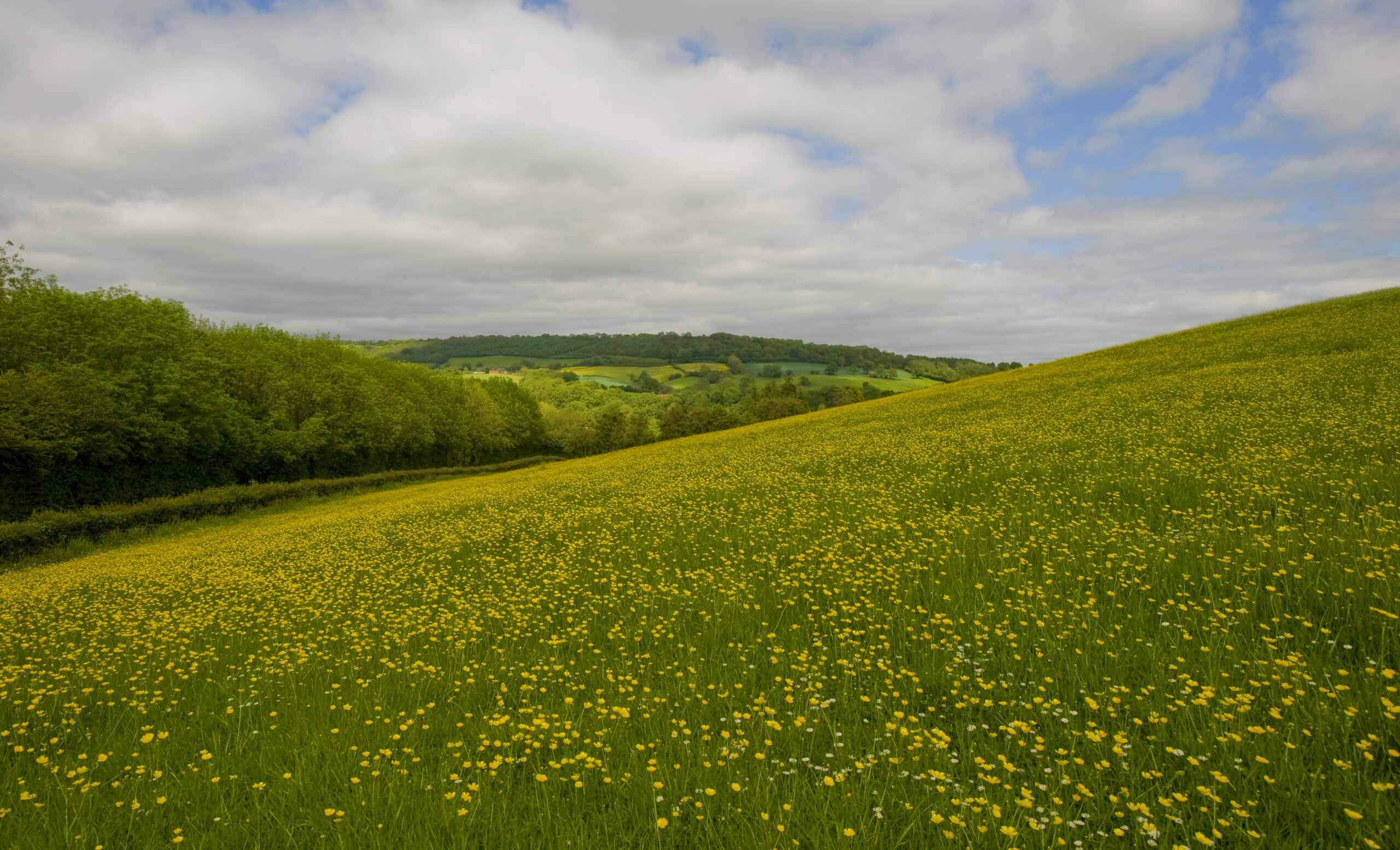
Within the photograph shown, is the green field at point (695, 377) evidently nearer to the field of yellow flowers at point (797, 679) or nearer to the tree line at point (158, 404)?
the tree line at point (158, 404)

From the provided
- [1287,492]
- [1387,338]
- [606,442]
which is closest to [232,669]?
[1287,492]

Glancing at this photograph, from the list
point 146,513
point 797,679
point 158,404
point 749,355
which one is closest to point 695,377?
point 749,355

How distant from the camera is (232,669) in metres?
7.04

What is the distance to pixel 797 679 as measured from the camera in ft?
17.3

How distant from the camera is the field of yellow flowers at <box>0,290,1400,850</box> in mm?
3492

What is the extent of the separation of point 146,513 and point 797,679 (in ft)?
119

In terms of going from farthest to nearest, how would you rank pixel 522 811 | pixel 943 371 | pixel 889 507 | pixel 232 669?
pixel 943 371, pixel 889 507, pixel 232 669, pixel 522 811

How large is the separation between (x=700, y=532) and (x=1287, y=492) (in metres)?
9.42

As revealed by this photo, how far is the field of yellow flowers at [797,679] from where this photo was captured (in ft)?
11.5

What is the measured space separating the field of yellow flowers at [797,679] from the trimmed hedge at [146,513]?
1494 centimetres

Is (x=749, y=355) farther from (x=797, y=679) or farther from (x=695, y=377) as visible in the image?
(x=797, y=679)

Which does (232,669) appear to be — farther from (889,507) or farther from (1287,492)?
(1287,492)

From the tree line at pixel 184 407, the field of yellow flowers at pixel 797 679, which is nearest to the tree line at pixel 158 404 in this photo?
the tree line at pixel 184 407

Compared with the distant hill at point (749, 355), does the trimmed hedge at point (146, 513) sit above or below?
below
